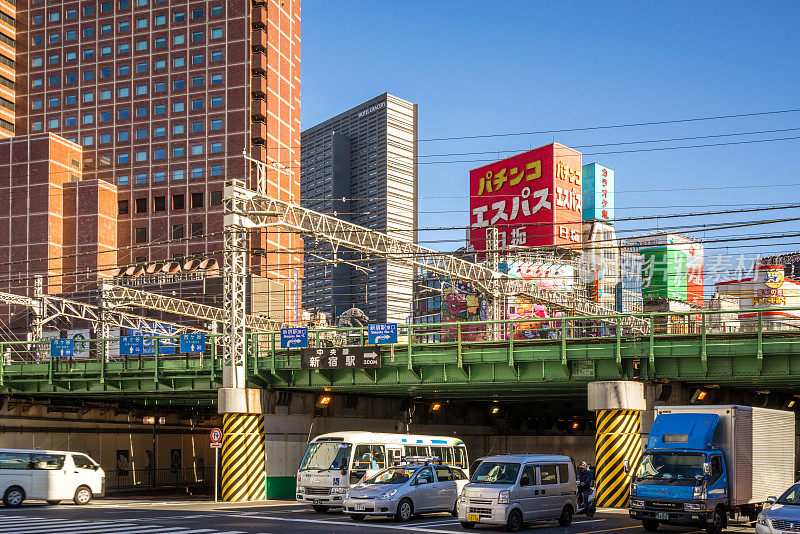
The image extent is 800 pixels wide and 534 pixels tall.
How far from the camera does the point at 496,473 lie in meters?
26.2

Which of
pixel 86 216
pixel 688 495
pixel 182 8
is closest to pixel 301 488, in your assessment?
pixel 688 495

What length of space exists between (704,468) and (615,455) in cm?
1018

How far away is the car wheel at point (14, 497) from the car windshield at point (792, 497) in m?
25.7

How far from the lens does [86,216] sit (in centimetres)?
10444

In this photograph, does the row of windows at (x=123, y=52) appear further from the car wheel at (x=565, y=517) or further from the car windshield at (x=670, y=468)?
the car windshield at (x=670, y=468)

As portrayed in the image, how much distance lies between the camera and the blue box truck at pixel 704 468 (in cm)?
2395

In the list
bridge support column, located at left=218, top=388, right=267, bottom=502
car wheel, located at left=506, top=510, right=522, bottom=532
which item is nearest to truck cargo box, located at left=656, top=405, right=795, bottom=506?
car wheel, located at left=506, top=510, right=522, bottom=532

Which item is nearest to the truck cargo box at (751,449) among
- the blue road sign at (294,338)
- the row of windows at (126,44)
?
the blue road sign at (294,338)

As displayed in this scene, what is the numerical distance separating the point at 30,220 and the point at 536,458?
292 ft

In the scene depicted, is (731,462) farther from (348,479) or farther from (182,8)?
(182,8)

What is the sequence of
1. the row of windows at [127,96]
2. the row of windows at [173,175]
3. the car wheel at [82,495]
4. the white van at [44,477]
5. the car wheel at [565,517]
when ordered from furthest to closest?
the row of windows at [127,96] → the row of windows at [173,175] → the car wheel at [82,495] → the white van at [44,477] → the car wheel at [565,517]

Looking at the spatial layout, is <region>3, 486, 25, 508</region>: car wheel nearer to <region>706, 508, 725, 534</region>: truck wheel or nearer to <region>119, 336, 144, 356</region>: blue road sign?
<region>119, 336, 144, 356</region>: blue road sign

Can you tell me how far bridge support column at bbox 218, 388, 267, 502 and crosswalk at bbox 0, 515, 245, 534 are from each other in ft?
40.8

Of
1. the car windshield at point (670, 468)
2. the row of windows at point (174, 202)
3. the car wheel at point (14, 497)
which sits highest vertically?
the row of windows at point (174, 202)
